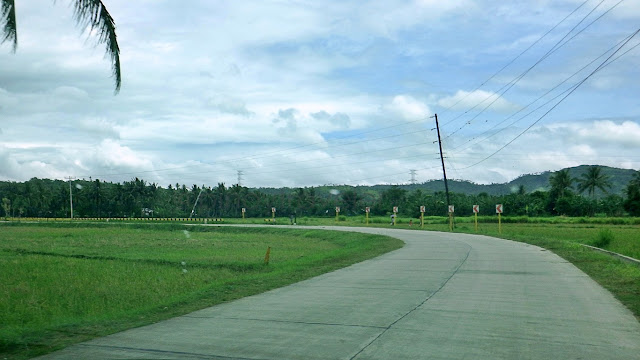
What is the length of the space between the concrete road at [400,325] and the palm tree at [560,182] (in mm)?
96082

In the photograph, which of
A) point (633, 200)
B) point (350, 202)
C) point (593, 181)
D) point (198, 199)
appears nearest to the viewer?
point (633, 200)

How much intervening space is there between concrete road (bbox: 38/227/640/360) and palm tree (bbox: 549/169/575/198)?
9608cm

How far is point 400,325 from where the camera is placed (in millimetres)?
9516

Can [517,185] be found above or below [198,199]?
above

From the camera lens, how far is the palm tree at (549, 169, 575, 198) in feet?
347

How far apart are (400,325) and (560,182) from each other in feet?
350

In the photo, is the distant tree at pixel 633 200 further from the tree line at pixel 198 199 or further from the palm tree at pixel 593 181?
the palm tree at pixel 593 181

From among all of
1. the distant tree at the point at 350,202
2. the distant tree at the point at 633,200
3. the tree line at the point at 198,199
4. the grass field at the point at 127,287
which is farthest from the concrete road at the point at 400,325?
the distant tree at the point at 350,202

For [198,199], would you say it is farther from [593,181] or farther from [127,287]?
[127,287]

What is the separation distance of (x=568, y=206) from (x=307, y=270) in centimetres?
8268

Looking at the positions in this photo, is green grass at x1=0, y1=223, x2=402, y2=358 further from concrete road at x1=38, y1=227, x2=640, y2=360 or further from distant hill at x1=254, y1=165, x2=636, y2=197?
distant hill at x1=254, y1=165, x2=636, y2=197

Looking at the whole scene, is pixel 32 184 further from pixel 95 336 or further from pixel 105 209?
pixel 95 336

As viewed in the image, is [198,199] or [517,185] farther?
[517,185]

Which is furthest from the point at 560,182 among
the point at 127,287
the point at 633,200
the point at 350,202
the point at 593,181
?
the point at 127,287
